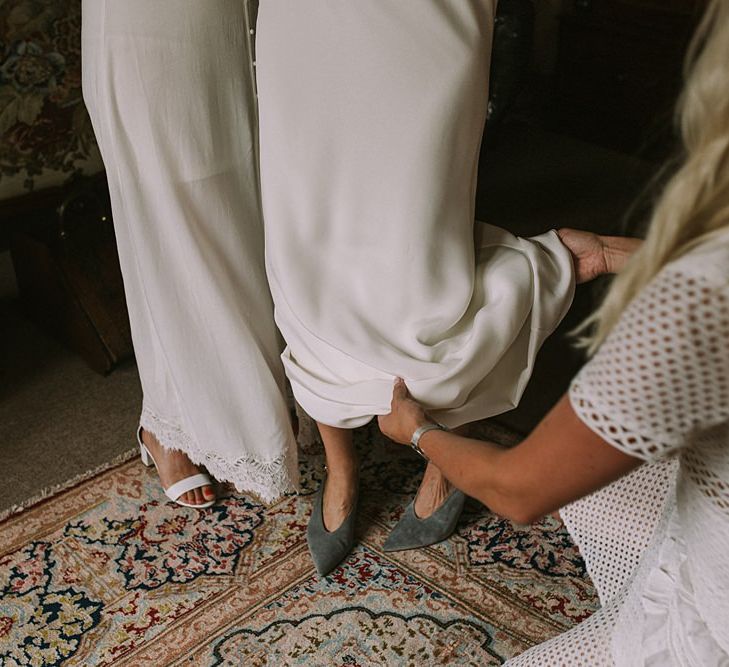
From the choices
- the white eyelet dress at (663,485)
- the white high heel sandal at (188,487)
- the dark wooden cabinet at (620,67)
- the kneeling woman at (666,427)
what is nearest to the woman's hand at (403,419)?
the kneeling woman at (666,427)

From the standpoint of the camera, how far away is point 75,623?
1.44 meters

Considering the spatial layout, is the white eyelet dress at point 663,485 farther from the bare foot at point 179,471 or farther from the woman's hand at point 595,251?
the bare foot at point 179,471

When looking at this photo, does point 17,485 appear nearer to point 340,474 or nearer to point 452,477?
point 340,474

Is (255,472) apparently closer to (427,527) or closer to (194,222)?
(427,527)

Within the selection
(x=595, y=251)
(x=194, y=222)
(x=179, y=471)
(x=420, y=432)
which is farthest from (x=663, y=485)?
(x=179, y=471)

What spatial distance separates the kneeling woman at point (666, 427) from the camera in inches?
26.1

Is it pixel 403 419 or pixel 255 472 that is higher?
pixel 403 419

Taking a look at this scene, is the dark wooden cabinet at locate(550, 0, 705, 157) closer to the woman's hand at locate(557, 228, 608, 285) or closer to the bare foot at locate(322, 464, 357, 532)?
the woman's hand at locate(557, 228, 608, 285)

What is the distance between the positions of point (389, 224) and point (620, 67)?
230cm

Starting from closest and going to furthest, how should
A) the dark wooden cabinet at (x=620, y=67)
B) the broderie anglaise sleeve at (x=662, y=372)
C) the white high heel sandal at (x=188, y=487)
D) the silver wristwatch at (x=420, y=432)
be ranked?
1. the broderie anglaise sleeve at (x=662, y=372)
2. the silver wristwatch at (x=420, y=432)
3. the white high heel sandal at (x=188, y=487)
4. the dark wooden cabinet at (x=620, y=67)

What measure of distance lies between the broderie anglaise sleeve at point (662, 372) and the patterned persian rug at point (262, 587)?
733 millimetres

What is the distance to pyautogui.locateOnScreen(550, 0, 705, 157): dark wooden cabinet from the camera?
301 centimetres

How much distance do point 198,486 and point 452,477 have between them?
2.72 feet

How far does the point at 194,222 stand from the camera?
143cm
